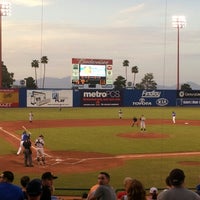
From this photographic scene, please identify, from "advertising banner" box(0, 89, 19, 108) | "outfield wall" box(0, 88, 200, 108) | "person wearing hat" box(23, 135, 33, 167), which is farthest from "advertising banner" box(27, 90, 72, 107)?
"person wearing hat" box(23, 135, 33, 167)

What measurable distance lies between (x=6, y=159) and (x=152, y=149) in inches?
371

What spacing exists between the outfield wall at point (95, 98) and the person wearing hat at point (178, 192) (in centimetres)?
5614

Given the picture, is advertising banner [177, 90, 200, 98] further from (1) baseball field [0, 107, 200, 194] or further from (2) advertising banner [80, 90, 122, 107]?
(1) baseball field [0, 107, 200, 194]

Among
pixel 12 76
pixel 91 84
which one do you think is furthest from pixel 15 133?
pixel 12 76

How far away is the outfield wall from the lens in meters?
62.2

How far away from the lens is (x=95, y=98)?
67.8 meters

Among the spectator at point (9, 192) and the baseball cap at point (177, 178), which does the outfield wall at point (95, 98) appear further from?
the baseball cap at point (177, 178)

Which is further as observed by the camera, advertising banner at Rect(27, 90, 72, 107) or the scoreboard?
the scoreboard

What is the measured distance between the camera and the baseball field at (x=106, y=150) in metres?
19.3

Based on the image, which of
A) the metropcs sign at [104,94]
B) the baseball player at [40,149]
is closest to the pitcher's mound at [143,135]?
the baseball player at [40,149]

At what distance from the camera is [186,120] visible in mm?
48781

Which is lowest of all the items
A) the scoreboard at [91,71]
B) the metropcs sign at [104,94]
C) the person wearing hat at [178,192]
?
the person wearing hat at [178,192]

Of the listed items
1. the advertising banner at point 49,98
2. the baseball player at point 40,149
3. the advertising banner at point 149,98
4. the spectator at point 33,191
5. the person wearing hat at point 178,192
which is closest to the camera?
the spectator at point 33,191

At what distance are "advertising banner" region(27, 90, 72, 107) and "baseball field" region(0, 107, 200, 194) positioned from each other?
1679 cm
